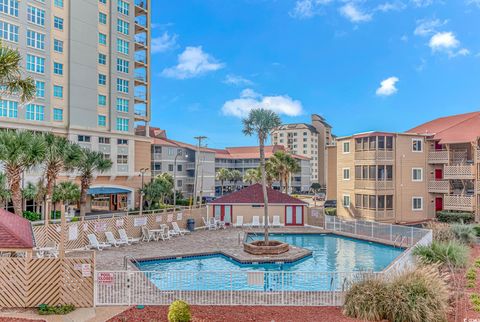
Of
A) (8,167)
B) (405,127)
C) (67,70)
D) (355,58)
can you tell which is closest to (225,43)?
(355,58)

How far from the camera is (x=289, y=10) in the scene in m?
38.4

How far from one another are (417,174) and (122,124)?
33.8 meters

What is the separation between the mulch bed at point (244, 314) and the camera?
10.2 m

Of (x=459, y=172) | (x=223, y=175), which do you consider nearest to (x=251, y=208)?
(x=459, y=172)

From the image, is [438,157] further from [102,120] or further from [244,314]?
[102,120]

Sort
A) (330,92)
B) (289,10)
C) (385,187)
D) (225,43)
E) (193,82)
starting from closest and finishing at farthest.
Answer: (385,187) < (289,10) < (225,43) < (193,82) < (330,92)

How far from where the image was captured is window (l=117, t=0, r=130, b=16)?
45031mm

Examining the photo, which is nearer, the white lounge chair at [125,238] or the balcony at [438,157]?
the white lounge chair at [125,238]

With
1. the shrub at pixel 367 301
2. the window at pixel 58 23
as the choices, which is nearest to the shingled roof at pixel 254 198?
the shrub at pixel 367 301

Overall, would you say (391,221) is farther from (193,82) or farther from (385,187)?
(193,82)

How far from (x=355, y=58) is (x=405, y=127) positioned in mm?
11863

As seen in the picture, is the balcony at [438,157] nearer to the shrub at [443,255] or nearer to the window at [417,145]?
the window at [417,145]

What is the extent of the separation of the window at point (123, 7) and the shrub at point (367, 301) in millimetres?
44917

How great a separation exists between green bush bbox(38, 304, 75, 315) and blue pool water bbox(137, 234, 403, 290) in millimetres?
2611
